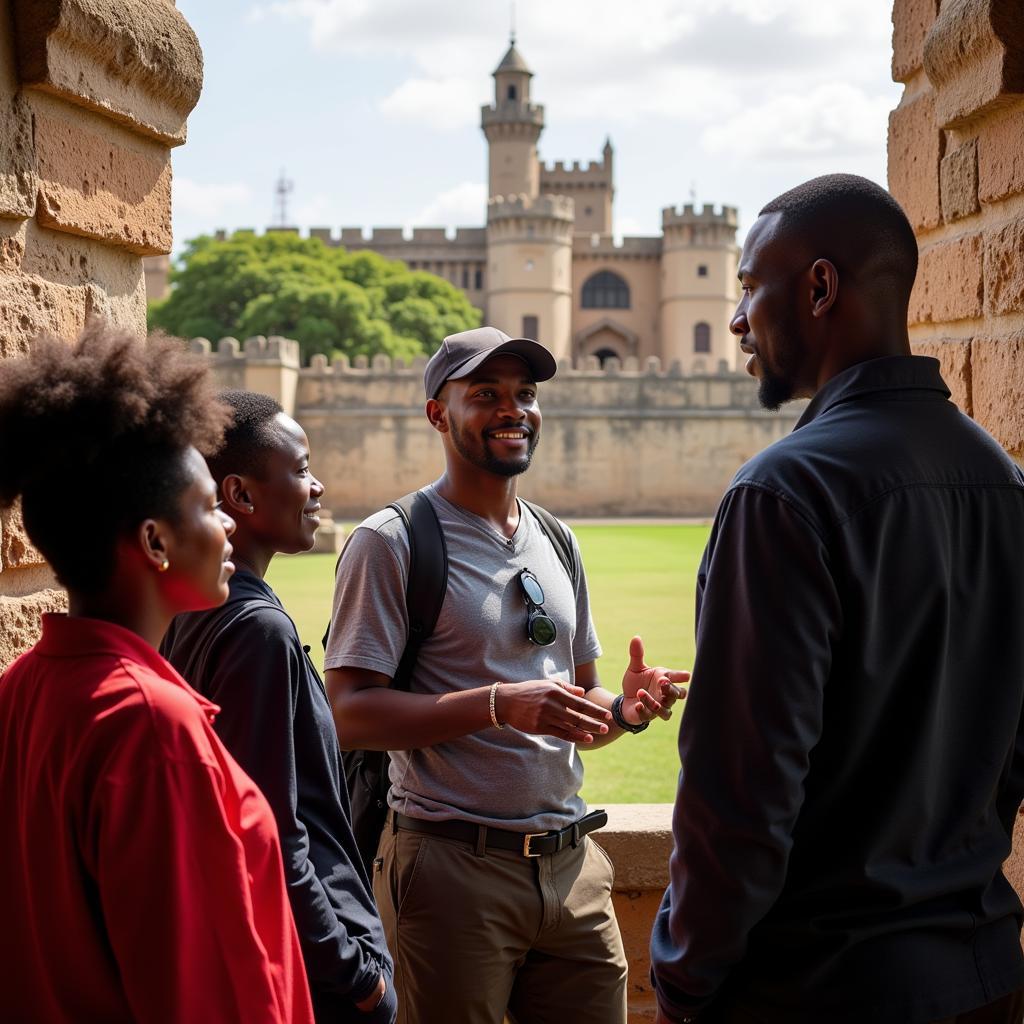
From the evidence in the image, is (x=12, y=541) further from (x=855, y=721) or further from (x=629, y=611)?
(x=629, y=611)

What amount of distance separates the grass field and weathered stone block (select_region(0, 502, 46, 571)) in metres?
6.12

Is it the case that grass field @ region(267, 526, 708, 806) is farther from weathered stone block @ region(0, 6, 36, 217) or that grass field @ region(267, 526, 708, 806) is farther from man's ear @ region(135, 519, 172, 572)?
man's ear @ region(135, 519, 172, 572)

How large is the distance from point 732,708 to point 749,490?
28 cm

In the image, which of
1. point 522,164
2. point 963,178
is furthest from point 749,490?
point 522,164

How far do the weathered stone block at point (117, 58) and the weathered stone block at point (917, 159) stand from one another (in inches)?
65.4

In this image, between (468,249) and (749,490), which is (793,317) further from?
(468,249)

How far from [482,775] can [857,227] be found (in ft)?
4.16

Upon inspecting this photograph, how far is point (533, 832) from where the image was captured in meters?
2.54

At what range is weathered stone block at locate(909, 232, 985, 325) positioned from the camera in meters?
2.83

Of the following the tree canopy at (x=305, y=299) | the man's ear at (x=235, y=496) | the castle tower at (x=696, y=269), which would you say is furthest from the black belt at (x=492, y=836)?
the castle tower at (x=696, y=269)

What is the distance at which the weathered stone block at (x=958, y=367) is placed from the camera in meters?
2.88

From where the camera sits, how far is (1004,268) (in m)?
2.69

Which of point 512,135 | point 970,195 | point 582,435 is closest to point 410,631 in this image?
point 970,195

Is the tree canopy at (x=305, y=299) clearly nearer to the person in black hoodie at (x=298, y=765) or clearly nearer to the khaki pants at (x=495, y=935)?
the khaki pants at (x=495, y=935)
